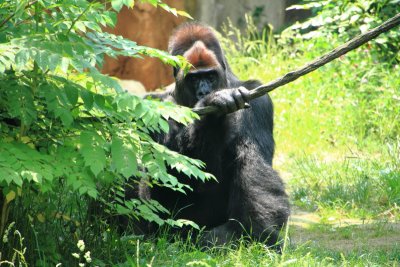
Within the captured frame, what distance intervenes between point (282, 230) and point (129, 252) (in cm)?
141

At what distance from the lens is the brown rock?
Result: 1237 centimetres

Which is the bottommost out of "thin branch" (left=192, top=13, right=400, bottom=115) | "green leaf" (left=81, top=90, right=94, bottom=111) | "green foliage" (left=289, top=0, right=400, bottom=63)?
"green leaf" (left=81, top=90, right=94, bottom=111)

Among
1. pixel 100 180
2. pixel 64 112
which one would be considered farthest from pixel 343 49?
pixel 64 112

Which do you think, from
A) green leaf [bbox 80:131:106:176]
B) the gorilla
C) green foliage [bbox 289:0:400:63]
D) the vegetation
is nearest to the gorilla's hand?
the gorilla

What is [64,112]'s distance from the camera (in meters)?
3.19

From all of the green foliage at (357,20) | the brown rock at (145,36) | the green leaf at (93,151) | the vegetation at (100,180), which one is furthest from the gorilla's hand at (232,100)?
the brown rock at (145,36)

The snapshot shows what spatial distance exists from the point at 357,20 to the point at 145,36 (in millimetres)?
4760

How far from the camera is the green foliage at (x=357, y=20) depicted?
809 cm

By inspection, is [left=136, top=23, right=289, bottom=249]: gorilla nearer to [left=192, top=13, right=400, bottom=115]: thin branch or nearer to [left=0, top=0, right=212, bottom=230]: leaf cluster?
[left=192, top=13, right=400, bottom=115]: thin branch

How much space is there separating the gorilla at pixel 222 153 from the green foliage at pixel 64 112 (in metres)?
1.28

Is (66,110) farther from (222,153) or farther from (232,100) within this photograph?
(222,153)

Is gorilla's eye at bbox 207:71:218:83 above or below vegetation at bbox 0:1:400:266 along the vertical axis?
above

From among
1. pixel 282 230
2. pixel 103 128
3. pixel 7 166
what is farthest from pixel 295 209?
pixel 7 166

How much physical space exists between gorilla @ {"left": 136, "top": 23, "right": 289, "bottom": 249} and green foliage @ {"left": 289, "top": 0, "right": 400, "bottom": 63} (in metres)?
2.85
